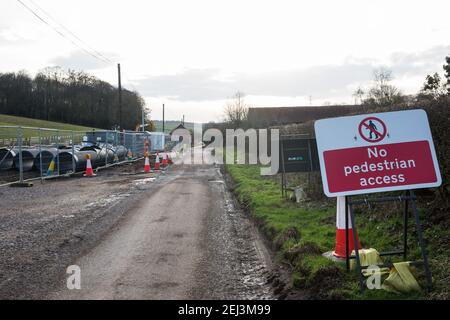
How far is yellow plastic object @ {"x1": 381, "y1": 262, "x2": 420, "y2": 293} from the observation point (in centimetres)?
443

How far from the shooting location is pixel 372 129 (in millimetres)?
5012

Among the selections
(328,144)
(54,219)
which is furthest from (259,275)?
(54,219)

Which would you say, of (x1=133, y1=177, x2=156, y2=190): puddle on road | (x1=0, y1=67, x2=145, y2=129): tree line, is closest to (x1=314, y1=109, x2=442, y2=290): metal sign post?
(x1=133, y1=177, x2=156, y2=190): puddle on road

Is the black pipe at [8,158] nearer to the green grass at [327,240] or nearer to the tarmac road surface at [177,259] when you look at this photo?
the tarmac road surface at [177,259]

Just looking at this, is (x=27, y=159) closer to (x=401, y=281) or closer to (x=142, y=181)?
(x=142, y=181)

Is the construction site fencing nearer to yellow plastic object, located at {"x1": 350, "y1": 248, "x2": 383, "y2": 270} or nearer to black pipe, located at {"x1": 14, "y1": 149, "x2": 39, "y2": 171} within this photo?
black pipe, located at {"x1": 14, "y1": 149, "x2": 39, "y2": 171}

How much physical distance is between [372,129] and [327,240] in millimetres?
2149

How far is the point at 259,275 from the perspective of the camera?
564 centimetres

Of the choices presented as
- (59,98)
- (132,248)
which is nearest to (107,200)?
(132,248)

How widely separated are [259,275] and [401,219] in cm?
245

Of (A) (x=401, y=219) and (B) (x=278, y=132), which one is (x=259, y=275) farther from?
(B) (x=278, y=132)

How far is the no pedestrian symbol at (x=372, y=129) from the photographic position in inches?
197

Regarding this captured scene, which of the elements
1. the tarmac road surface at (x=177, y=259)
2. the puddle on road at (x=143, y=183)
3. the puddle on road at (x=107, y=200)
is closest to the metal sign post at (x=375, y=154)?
the tarmac road surface at (x=177, y=259)

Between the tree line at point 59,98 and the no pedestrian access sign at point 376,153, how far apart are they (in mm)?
87137
